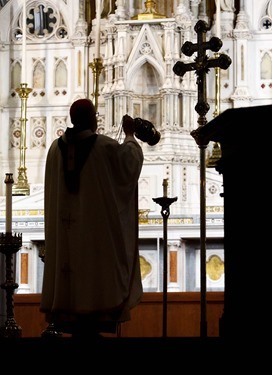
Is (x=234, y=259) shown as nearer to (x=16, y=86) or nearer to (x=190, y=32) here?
(x=190, y=32)

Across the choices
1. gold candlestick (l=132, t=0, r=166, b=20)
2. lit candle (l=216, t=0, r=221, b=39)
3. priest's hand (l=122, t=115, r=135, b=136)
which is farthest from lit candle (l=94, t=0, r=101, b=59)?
priest's hand (l=122, t=115, r=135, b=136)

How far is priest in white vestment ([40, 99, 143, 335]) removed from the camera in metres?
6.18

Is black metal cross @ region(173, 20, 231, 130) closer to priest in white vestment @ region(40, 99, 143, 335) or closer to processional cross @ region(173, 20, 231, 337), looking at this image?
processional cross @ region(173, 20, 231, 337)

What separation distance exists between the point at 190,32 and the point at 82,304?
979cm

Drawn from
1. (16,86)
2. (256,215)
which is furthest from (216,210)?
(256,215)

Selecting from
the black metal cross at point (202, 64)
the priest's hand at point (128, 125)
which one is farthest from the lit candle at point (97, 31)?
the priest's hand at point (128, 125)

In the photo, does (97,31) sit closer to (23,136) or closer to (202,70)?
(23,136)

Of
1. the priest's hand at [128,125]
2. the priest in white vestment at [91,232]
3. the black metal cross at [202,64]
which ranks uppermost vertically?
the black metal cross at [202,64]

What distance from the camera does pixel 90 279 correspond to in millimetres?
6227

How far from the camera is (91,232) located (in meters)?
6.29

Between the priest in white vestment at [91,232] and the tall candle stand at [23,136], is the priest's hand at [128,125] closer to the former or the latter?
the priest in white vestment at [91,232]

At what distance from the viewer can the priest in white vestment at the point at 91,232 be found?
6184 mm

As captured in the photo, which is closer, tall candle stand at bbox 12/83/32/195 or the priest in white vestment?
the priest in white vestment

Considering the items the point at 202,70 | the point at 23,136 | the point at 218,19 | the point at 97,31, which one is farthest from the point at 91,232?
the point at 23,136
